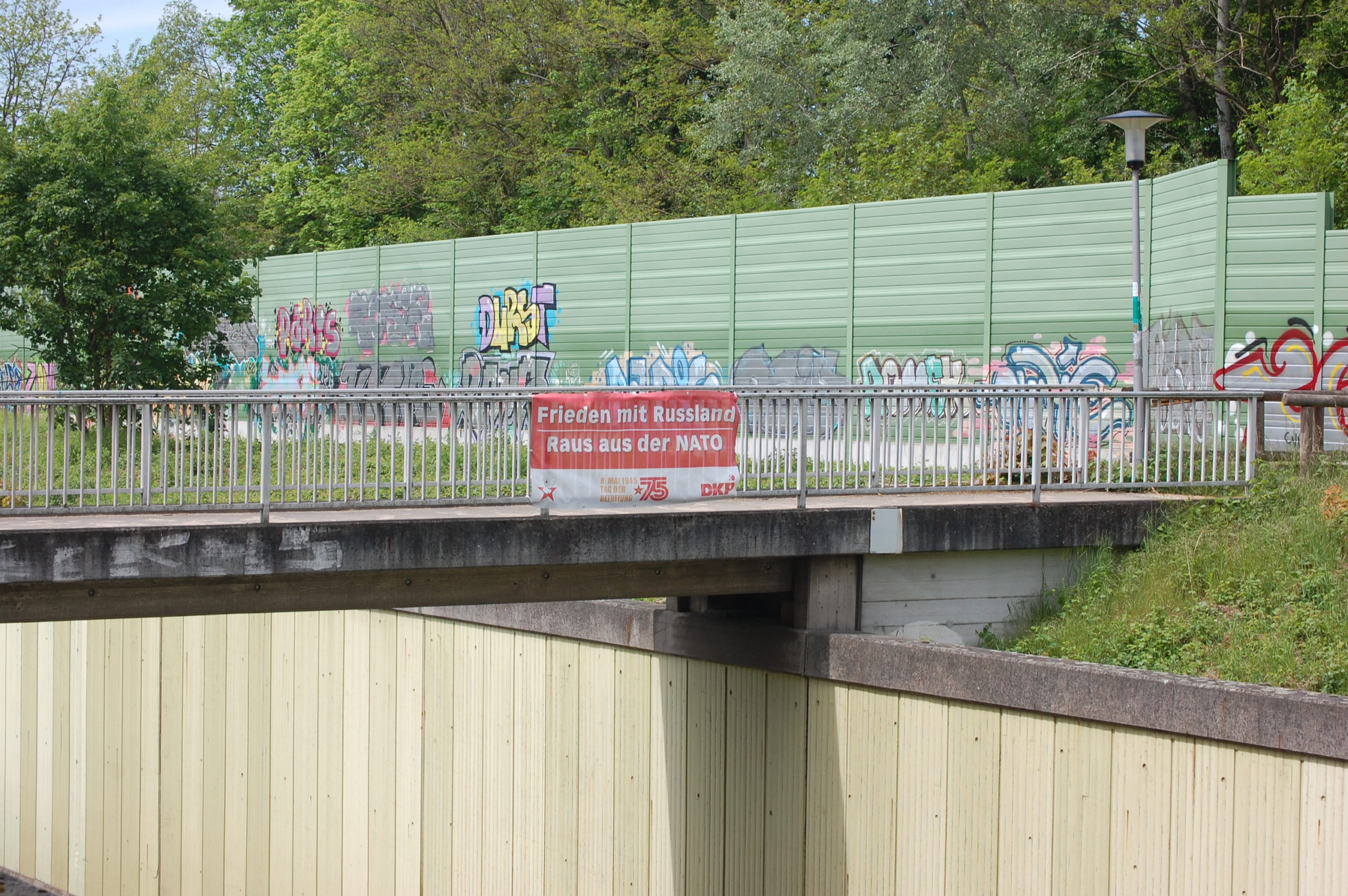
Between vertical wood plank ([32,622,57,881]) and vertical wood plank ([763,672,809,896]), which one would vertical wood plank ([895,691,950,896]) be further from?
vertical wood plank ([32,622,57,881])

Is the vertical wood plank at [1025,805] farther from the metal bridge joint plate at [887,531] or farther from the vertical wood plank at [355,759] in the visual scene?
the vertical wood plank at [355,759]

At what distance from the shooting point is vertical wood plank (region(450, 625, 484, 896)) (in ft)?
43.1

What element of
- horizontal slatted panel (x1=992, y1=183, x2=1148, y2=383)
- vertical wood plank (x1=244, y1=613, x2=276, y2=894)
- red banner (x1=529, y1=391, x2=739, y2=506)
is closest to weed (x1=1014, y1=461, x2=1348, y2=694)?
red banner (x1=529, y1=391, x2=739, y2=506)

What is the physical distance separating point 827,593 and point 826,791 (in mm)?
1632

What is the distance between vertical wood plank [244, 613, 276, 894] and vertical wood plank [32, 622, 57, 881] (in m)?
4.07

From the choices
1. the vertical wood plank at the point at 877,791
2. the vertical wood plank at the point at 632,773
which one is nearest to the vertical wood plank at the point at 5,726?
the vertical wood plank at the point at 632,773

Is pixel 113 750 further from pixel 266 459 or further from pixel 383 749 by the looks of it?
pixel 266 459

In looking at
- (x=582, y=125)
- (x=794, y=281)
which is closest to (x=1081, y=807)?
(x=794, y=281)

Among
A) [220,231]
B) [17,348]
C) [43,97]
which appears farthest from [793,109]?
[43,97]

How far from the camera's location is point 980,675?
30.7 feet

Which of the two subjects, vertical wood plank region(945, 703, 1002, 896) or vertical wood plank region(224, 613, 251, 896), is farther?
vertical wood plank region(224, 613, 251, 896)

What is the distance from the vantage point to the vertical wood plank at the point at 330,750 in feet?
47.4

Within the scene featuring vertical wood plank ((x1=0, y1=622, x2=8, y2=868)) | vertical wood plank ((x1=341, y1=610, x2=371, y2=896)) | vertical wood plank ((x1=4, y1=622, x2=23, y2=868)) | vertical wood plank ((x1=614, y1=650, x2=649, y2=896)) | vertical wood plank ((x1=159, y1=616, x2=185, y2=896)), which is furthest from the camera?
vertical wood plank ((x1=0, y1=622, x2=8, y2=868))

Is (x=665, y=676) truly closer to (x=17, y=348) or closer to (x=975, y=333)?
(x=975, y=333)
